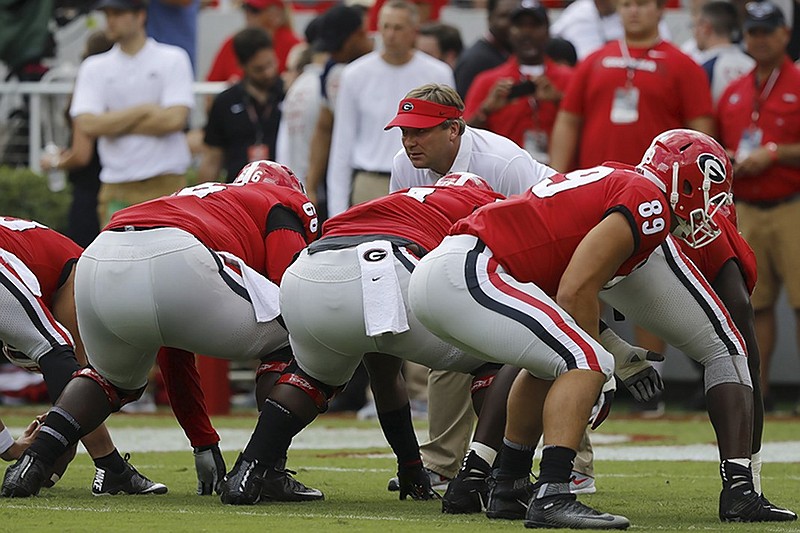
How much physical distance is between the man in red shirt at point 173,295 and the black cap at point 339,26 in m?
4.35

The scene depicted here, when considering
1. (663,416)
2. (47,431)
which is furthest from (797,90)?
(47,431)

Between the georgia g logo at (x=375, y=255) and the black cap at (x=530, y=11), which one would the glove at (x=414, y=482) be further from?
the black cap at (x=530, y=11)

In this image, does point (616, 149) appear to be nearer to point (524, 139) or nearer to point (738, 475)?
point (524, 139)

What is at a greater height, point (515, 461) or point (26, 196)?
point (26, 196)

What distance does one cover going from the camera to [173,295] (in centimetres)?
638

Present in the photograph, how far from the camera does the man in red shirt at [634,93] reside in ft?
33.1

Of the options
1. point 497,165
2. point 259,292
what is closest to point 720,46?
point 497,165

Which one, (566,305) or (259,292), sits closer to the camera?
(566,305)

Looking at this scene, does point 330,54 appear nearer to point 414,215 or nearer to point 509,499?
point 414,215

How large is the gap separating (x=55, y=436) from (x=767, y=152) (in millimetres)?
5734

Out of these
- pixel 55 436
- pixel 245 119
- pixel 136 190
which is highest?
pixel 245 119

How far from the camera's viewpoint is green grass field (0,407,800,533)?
5.75 meters

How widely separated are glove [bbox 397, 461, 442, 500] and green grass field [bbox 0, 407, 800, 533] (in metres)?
0.10

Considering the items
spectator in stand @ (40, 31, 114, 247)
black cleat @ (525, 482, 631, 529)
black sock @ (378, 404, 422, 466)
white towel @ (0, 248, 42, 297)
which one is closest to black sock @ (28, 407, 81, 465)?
white towel @ (0, 248, 42, 297)
